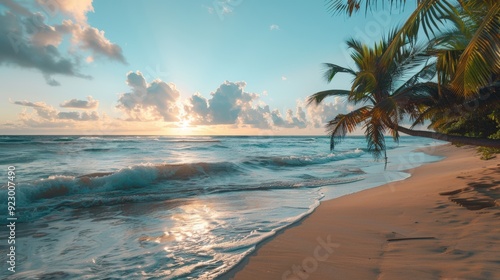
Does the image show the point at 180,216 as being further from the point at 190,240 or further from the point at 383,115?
the point at 383,115

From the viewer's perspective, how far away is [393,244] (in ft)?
13.3

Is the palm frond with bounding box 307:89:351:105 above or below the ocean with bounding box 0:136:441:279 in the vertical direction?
above

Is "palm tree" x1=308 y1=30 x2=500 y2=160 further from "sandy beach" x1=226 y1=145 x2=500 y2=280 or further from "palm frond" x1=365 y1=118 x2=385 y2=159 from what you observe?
"sandy beach" x1=226 y1=145 x2=500 y2=280

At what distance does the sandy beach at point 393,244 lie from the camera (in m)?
3.24

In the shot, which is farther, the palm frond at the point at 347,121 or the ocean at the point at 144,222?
the palm frond at the point at 347,121

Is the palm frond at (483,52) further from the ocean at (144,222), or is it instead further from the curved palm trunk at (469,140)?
the ocean at (144,222)

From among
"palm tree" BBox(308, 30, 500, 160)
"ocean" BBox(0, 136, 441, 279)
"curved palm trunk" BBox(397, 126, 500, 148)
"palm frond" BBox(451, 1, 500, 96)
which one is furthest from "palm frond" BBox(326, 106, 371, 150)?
"palm frond" BBox(451, 1, 500, 96)

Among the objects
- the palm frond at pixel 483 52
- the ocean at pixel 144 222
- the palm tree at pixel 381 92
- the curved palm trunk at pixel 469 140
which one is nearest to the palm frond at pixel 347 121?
the palm tree at pixel 381 92

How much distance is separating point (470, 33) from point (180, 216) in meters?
6.65

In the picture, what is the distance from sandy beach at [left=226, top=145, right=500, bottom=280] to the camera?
3236mm

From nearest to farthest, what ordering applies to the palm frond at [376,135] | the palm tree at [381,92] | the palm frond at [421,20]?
the palm frond at [421,20] < the palm tree at [381,92] < the palm frond at [376,135]

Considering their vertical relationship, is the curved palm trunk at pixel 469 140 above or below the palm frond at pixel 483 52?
below

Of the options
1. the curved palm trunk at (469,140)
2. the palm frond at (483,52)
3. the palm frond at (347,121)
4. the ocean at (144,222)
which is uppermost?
the palm frond at (483,52)

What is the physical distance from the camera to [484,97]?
17.5 feet
